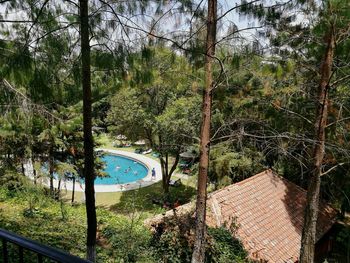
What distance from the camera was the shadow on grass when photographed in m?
17.6

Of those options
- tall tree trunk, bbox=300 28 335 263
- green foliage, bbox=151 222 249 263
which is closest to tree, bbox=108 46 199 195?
green foliage, bbox=151 222 249 263

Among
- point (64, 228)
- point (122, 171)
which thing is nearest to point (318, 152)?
point (64, 228)

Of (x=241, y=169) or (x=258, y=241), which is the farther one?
(x=241, y=169)

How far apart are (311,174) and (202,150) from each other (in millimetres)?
3222

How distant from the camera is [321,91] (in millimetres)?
7266

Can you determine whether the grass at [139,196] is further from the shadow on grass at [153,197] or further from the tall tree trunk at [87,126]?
the tall tree trunk at [87,126]

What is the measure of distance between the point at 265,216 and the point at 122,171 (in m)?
19.6

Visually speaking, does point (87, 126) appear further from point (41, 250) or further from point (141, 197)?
point (141, 197)

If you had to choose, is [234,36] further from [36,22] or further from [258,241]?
[258,241]

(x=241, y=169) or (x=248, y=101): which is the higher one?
(x=248, y=101)

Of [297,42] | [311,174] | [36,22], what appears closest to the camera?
[36,22]

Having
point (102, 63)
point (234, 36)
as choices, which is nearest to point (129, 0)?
point (102, 63)

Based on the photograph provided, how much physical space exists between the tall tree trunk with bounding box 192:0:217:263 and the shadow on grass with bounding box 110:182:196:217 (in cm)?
983

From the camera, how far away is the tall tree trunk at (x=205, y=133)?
18.5 ft
